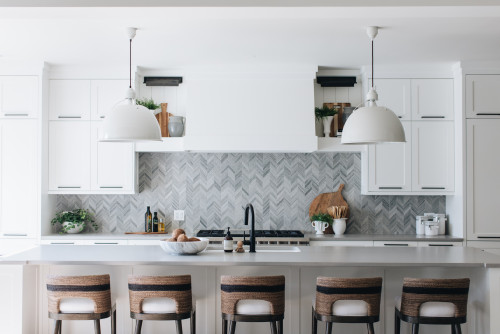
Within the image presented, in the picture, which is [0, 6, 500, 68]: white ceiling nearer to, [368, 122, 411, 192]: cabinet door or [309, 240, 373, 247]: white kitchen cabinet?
[368, 122, 411, 192]: cabinet door

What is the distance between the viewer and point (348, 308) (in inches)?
123

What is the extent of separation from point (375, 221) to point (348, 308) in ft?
8.56

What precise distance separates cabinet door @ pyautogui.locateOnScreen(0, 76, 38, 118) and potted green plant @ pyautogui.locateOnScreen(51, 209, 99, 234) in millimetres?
1058

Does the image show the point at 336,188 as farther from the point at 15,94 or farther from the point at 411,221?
the point at 15,94

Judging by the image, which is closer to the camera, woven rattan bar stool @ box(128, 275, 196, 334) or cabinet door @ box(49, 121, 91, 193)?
woven rattan bar stool @ box(128, 275, 196, 334)

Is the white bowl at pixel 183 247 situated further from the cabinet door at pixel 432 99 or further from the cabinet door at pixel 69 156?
the cabinet door at pixel 432 99

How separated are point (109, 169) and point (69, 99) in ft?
2.70

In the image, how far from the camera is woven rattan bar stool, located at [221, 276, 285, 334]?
309 cm

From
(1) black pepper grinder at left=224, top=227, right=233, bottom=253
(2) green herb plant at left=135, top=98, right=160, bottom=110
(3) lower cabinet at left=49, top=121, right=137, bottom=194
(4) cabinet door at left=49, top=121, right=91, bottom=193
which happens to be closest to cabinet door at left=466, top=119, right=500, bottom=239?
(1) black pepper grinder at left=224, top=227, right=233, bottom=253

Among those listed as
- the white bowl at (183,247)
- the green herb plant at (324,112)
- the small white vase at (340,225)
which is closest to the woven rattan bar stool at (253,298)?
the white bowl at (183,247)

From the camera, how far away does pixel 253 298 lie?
310 centimetres

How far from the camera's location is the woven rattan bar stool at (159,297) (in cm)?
311

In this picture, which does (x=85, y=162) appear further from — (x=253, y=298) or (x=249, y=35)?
(x=253, y=298)

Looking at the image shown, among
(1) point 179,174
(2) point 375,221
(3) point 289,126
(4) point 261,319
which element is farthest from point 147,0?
(2) point 375,221
